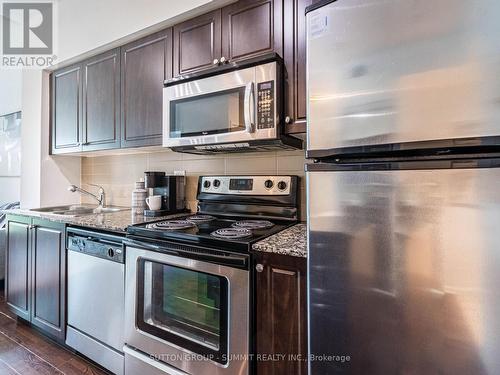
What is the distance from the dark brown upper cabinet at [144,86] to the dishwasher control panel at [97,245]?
70 centimetres

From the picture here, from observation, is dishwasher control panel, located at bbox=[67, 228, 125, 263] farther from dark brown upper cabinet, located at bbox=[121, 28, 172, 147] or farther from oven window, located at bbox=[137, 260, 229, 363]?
dark brown upper cabinet, located at bbox=[121, 28, 172, 147]

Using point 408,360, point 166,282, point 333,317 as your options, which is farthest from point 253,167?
point 408,360

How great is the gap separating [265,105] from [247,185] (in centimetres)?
57

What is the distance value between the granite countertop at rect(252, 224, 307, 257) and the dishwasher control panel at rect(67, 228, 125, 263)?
88 centimetres

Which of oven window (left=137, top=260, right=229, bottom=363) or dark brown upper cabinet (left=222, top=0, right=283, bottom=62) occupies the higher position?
dark brown upper cabinet (left=222, top=0, right=283, bottom=62)

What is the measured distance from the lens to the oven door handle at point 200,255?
117 cm

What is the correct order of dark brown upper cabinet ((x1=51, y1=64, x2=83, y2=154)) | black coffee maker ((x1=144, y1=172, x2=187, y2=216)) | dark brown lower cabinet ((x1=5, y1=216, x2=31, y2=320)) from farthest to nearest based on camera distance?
dark brown upper cabinet ((x1=51, y1=64, x2=83, y2=154)) → dark brown lower cabinet ((x1=5, y1=216, x2=31, y2=320)) → black coffee maker ((x1=144, y1=172, x2=187, y2=216))

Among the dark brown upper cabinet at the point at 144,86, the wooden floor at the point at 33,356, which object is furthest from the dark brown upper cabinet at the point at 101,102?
the wooden floor at the point at 33,356

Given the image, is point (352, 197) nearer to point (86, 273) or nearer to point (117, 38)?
point (86, 273)

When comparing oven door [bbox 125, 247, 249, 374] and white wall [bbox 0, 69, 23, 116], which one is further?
white wall [bbox 0, 69, 23, 116]

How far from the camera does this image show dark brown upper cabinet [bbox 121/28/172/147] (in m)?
1.88

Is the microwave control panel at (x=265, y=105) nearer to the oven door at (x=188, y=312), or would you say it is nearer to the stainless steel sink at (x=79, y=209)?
the oven door at (x=188, y=312)

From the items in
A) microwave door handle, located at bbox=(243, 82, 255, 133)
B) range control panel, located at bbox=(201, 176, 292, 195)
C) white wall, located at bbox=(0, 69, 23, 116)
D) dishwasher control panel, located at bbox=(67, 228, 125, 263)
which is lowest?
dishwasher control panel, located at bbox=(67, 228, 125, 263)
